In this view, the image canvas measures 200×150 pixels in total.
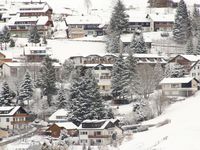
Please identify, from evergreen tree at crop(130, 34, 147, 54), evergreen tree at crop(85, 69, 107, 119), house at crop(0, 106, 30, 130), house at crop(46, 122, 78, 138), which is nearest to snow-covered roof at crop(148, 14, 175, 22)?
evergreen tree at crop(130, 34, 147, 54)

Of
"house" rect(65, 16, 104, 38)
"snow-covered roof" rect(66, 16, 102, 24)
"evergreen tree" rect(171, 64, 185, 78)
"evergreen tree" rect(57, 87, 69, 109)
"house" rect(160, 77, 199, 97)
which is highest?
"snow-covered roof" rect(66, 16, 102, 24)

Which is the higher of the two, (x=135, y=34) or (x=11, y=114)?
(x=135, y=34)

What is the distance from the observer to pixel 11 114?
5056 centimetres

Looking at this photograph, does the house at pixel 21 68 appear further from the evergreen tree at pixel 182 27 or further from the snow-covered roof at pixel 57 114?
the evergreen tree at pixel 182 27

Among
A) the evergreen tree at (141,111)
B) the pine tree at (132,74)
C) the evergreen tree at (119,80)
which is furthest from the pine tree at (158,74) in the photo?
the evergreen tree at (141,111)

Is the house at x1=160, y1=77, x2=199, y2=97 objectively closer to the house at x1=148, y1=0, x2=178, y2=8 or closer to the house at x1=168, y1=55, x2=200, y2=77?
the house at x1=168, y1=55, x2=200, y2=77

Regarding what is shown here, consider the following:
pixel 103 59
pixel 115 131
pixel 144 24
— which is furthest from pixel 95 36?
pixel 115 131

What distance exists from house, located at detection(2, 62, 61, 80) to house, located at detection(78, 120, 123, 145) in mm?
11492

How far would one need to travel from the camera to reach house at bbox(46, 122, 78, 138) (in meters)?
47.4

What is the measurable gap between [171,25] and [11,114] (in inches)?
969

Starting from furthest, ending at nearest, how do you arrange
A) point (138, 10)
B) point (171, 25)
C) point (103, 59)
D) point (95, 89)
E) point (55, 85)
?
1. point (138, 10)
2. point (171, 25)
3. point (103, 59)
4. point (55, 85)
5. point (95, 89)

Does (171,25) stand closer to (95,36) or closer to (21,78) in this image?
(95,36)

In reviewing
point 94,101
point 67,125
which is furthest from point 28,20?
point 67,125

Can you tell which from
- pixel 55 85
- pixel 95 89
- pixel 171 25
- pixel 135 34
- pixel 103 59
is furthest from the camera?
pixel 171 25
